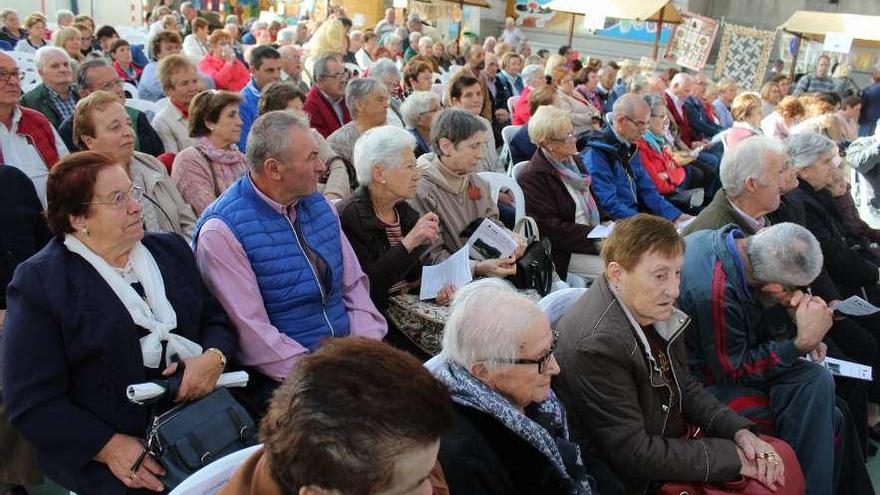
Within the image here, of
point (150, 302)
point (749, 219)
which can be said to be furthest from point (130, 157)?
point (749, 219)

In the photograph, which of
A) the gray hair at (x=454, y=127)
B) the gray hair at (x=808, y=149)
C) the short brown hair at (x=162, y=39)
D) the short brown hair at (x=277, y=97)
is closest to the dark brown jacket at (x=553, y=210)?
the gray hair at (x=454, y=127)

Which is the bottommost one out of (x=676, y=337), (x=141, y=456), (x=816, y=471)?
(x=816, y=471)

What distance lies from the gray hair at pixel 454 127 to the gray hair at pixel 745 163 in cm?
122

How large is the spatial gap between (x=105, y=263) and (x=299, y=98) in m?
2.51

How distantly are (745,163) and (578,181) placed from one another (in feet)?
3.30

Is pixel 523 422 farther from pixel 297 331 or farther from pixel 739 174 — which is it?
pixel 739 174

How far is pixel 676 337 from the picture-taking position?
7.50 ft

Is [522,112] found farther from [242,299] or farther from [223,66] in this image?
[242,299]

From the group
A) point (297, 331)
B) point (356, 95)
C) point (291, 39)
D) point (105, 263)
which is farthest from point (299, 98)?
point (291, 39)

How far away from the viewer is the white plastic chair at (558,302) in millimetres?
2435

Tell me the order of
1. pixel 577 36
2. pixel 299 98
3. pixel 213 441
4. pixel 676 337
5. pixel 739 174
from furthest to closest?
1. pixel 577 36
2. pixel 299 98
3. pixel 739 174
4. pixel 676 337
5. pixel 213 441

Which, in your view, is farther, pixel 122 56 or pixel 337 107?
pixel 122 56

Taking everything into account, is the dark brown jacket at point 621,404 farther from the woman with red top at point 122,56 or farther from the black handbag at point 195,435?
the woman with red top at point 122,56

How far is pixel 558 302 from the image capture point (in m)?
2.48
